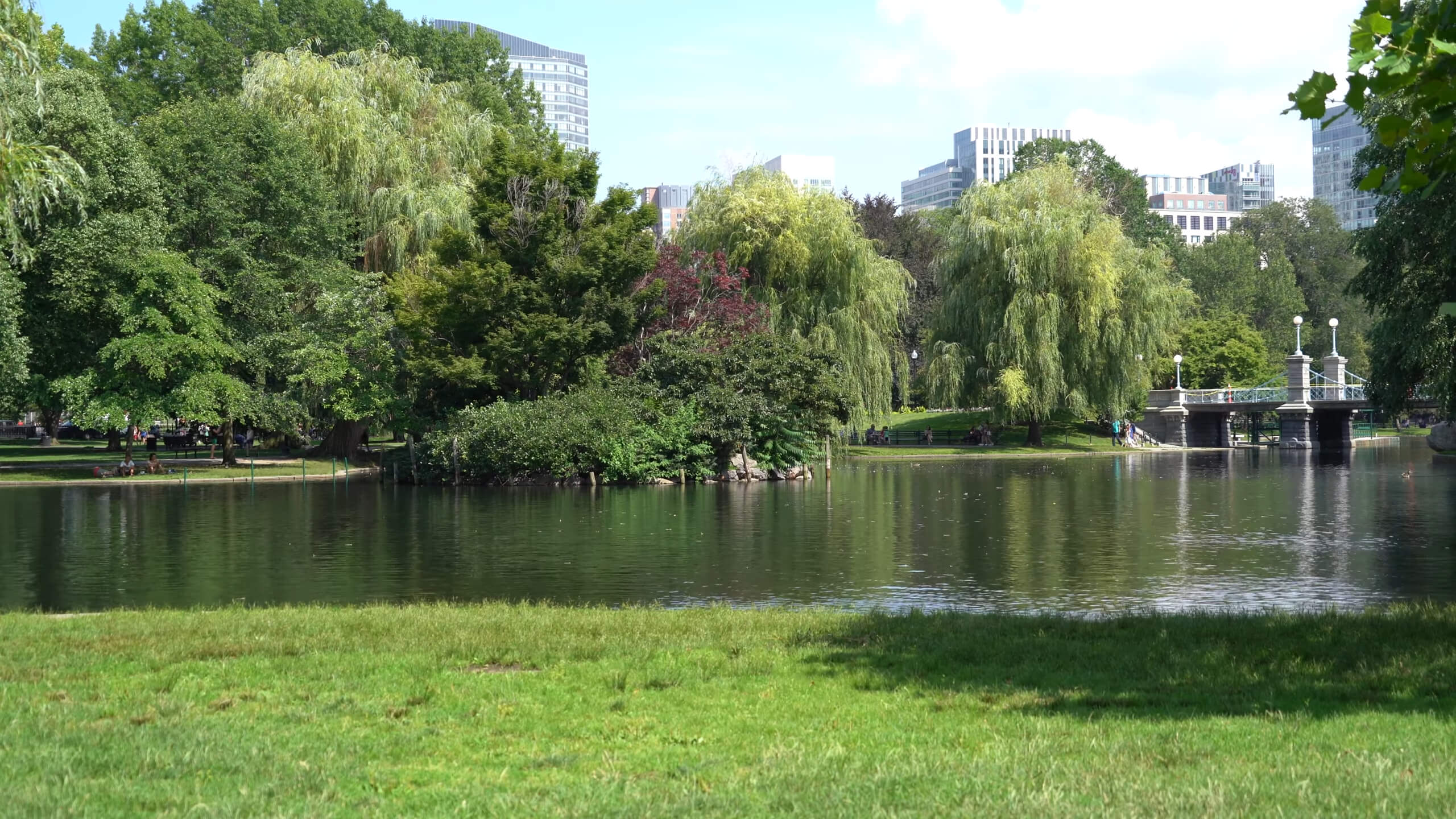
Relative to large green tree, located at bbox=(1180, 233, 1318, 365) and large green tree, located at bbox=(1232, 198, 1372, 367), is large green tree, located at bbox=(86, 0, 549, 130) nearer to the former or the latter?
large green tree, located at bbox=(1180, 233, 1318, 365)

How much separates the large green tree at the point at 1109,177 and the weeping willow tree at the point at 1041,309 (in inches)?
886

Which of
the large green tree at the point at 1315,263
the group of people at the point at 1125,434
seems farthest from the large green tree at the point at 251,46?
the large green tree at the point at 1315,263

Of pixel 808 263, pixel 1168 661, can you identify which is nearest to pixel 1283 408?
pixel 808 263

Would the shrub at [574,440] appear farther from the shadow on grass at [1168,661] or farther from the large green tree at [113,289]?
the shadow on grass at [1168,661]

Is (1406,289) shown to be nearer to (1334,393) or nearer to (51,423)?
(1334,393)

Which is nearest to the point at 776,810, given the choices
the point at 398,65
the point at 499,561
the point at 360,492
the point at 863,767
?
the point at 863,767

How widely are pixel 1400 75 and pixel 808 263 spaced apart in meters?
43.9

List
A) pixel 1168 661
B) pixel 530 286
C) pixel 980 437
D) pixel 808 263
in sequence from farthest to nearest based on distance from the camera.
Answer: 1. pixel 980 437
2. pixel 808 263
3. pixel 530 286
4. pixel 1168 661

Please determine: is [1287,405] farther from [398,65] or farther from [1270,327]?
[398,65]

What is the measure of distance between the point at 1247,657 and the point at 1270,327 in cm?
9433

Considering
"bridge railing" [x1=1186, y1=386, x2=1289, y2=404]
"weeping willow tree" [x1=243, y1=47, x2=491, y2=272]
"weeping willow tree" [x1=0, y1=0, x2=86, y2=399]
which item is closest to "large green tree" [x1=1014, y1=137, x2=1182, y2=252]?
"bridge railing" [x1=1186, y1=386, x2=1289, y2=404]

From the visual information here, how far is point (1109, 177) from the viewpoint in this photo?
8650 cm

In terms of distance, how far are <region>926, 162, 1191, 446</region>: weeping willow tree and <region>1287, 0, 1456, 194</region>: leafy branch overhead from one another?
161 ft

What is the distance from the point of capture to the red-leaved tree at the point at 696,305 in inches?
1748
